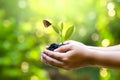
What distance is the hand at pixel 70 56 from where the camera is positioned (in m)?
1.31

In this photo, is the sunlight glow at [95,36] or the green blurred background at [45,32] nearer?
the green blurred background at [45,32]

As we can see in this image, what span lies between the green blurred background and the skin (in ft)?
4.88

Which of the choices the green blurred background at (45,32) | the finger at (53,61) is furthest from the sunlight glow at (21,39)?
the finger at (53,61)

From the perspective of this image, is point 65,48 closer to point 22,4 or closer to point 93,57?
point 93,57

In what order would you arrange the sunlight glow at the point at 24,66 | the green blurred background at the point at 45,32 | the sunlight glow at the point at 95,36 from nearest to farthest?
the green blurred background at the point at 45,32
the sunlight glow at the point at 24,66
the sunlight glow at the point at 95,36

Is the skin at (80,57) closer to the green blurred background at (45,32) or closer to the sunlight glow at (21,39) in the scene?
the green blurred background at (45,32)

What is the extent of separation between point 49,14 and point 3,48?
822mm

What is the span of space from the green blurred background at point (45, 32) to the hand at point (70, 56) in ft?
4.87

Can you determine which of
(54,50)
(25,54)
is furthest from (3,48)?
(54,50)

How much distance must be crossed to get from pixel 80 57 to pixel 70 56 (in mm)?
32

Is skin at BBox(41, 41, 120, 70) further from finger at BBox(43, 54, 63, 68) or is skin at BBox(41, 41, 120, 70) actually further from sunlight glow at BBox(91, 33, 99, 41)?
sunlight glow at BBox(91, 33, 99, 41)

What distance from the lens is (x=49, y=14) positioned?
3.91 meters

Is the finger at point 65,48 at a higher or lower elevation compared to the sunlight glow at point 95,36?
higher

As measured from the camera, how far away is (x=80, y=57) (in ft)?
4.33
